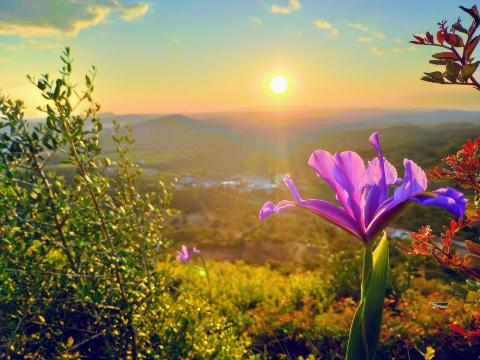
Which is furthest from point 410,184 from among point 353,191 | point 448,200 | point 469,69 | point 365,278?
point 469,69

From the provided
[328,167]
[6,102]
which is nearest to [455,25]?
[328,167]

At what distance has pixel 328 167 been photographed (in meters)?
1.56

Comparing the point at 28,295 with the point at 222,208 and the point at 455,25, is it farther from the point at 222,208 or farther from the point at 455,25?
the point at 222,208

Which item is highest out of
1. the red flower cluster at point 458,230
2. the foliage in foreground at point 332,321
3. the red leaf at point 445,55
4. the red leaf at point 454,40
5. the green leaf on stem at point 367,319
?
the red leaf at point 454,40

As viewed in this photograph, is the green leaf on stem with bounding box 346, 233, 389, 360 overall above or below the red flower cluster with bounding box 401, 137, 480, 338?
below

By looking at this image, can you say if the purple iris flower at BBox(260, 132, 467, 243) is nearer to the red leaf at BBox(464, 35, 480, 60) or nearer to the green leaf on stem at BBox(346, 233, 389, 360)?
the green leaf on stem at BBox(346, 233, 389, 360)

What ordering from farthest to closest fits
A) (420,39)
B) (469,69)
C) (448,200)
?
(420,39) < (469,69) < (448,200)

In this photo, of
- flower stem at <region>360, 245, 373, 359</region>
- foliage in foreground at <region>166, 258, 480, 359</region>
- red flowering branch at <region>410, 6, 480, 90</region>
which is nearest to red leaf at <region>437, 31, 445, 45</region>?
red flowering branch at <region>410, 6, 480, 90</region>

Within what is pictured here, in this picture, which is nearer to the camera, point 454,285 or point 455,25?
point 455,25

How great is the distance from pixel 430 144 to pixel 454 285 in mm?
85148

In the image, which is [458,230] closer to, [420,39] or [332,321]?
[420,39]

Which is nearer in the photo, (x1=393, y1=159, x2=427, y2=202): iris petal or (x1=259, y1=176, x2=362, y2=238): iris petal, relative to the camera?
(x1=393, y1=159, x2=427, y2=202): iris petal

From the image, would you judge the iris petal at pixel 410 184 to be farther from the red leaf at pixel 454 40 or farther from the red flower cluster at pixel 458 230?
the red leaf at pixel 454 40

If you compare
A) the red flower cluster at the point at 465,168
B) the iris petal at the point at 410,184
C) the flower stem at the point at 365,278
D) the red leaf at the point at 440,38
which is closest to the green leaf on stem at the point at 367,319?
the flower stem at the point at 365,278
